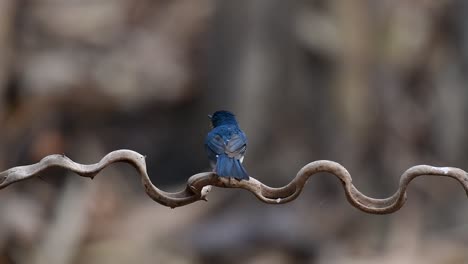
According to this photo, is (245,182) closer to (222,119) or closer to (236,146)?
(236,146)

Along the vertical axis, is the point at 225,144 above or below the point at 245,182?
below

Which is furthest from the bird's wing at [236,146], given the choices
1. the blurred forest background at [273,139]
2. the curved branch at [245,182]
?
the blurred forest background at [273,139]

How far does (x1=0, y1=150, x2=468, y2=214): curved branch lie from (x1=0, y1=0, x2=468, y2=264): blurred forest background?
3941 mm

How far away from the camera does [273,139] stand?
24.7ft

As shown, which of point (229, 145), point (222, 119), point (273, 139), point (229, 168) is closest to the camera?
point (229, 168)

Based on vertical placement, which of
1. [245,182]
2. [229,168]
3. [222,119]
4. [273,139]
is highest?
[245,182]

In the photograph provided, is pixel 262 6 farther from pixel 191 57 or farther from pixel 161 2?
pixel 161 2

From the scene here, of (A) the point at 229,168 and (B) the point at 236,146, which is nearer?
(A) the point at 229,168

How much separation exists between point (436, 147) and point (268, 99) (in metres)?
1.60

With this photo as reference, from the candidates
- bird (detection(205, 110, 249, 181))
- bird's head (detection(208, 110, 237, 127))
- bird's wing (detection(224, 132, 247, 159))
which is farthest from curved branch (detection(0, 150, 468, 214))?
bird's head (detection(208, 110, 237, 127))

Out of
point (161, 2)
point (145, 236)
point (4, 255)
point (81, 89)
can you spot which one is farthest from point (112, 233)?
point (161, 2)

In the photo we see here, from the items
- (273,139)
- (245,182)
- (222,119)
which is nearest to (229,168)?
(245,182)

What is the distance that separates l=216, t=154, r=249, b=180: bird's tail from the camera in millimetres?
3052

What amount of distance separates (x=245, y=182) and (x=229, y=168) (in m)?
0.61
